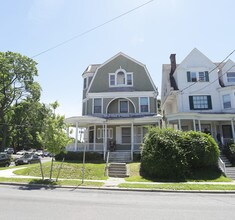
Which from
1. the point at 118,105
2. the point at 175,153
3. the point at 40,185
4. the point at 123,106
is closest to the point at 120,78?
the point at 118,105

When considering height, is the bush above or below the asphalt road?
above

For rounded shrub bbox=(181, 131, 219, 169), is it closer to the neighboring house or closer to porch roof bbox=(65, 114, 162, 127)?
porch roof bbox=(65, 114, 162, 127)

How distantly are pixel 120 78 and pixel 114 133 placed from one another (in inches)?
264

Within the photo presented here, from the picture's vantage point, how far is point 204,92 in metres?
24.9

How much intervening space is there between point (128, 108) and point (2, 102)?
2582 cm

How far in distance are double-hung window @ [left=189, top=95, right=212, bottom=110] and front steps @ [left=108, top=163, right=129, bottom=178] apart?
1135 centimetres

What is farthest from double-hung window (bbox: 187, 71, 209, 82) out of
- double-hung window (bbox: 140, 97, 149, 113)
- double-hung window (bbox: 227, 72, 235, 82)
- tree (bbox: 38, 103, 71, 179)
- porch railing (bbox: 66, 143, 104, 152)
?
tree (bbox: 38, 103, 71, 179)

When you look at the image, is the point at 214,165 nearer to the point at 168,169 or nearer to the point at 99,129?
the point at 168,169

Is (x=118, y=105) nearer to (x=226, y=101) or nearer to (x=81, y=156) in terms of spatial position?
(x=81, y=156)

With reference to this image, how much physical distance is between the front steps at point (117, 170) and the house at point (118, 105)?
445 cm

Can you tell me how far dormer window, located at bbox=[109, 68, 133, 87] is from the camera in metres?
26.7

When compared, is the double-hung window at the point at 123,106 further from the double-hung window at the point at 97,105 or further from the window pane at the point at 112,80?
the window pane at the point at 112,80

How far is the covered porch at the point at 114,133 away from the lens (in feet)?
73.4

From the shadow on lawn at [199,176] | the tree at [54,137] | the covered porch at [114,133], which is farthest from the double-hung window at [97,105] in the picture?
the shadow on lawn at [199,176]
